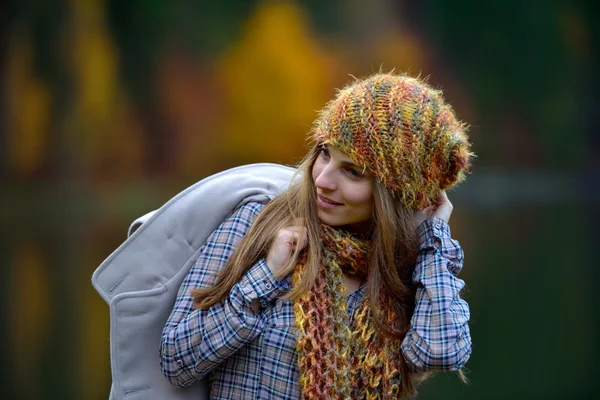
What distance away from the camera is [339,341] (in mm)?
1894

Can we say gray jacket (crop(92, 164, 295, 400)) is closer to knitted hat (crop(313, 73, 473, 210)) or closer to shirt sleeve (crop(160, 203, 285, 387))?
shirt sleeve (crop(160, 203, 285, 387))

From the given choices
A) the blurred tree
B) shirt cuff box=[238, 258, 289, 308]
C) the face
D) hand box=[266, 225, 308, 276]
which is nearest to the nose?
the face

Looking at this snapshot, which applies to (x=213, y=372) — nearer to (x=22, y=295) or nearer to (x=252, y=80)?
(x=22, y=295)

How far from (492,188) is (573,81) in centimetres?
351

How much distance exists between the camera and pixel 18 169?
1558 cm

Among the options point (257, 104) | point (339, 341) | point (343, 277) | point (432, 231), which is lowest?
point (257, 104)

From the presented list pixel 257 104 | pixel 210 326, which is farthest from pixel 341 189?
pixel 257 104

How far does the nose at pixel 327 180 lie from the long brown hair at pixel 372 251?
68 mm

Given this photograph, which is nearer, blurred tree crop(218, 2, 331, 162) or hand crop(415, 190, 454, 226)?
hand crop(415, 190, 454, 226)

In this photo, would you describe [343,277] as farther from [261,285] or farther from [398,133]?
[398,133]

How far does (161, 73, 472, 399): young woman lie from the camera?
1834 millimetres

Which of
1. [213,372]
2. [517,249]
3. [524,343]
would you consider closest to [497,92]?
[517,249]

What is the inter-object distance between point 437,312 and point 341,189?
35 centimetres

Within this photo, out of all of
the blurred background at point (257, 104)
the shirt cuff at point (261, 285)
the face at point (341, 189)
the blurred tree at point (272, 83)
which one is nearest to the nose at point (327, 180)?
the face at point (341, 189)
